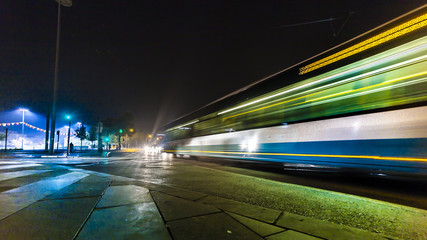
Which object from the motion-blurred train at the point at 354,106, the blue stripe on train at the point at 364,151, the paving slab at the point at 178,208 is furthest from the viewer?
the motion-blurred train at the point at 354,106

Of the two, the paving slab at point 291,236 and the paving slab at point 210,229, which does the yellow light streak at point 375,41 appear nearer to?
the paving slab at point 291,236

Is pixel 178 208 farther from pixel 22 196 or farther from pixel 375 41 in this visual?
pixel 375 41

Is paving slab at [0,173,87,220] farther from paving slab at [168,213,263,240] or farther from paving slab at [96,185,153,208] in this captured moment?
paving slab at [168,213,263,240]

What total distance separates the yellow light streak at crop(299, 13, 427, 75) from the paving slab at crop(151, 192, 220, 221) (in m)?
5.18

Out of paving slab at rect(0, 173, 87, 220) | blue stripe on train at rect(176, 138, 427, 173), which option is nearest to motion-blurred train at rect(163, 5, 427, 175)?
blue stripe on train at rect(176, 138, 427, 173)

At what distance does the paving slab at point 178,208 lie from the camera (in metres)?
2.99

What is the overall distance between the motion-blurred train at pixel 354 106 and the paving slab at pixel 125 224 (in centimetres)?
461

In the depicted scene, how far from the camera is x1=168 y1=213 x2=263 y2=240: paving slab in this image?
230 cm

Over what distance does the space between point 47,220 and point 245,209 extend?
2.82 meters

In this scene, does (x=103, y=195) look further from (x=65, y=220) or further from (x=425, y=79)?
(x=425, y=79)

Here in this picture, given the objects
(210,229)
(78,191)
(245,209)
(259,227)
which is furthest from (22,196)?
(259,227)

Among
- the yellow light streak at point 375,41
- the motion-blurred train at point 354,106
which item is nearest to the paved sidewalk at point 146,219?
the motion-blurred train at point 354,106

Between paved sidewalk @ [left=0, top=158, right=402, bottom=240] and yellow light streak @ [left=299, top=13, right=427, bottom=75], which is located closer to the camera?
paved sidewalk @ [left=0, top=158, right=402, bottom=240]

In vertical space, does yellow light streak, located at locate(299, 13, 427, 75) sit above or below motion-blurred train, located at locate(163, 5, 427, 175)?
above
